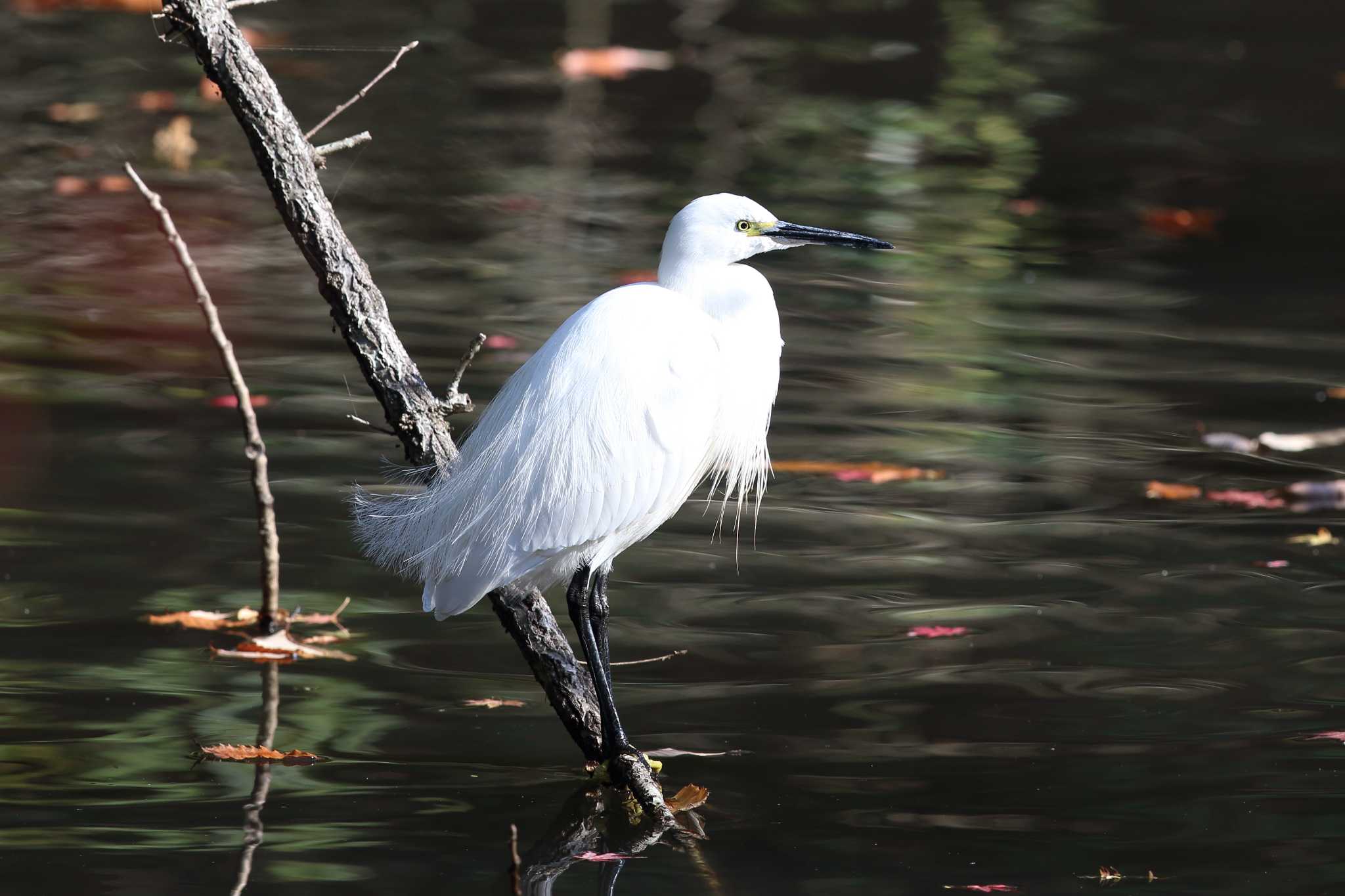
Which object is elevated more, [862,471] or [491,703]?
[491,703]

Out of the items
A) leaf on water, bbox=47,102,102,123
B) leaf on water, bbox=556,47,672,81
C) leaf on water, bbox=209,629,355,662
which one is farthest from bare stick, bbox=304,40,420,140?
leaf on water, bbox=556,47,672,81

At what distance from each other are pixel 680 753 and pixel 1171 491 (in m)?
2.61

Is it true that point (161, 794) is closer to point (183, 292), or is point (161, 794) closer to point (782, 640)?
point (782, 640)

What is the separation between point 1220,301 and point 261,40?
799 centimetres

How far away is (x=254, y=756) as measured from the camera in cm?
386

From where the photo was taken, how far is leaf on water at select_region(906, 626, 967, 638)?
4680mm

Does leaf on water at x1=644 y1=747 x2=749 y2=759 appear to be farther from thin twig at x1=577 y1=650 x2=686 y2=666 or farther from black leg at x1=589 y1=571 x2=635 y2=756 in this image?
thin twig at x1=577 y1=650 x2=686 y2=666

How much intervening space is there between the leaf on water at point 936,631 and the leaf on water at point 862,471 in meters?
1.23

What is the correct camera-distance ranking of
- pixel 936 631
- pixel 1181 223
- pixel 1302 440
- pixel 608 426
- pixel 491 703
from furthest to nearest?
pixel 1181 223
pixel 1302 440
pixel 936 631
pixel 491 703
pixel 608 426

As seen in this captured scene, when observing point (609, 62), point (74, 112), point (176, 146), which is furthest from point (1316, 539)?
point (609, 62)

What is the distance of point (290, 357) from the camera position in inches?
272

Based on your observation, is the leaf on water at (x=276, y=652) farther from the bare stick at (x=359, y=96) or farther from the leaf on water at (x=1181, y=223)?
the leaf on water at (x=1181, y=223)

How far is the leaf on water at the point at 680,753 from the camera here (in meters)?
3.90

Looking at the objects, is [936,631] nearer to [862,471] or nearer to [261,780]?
[862,471]
